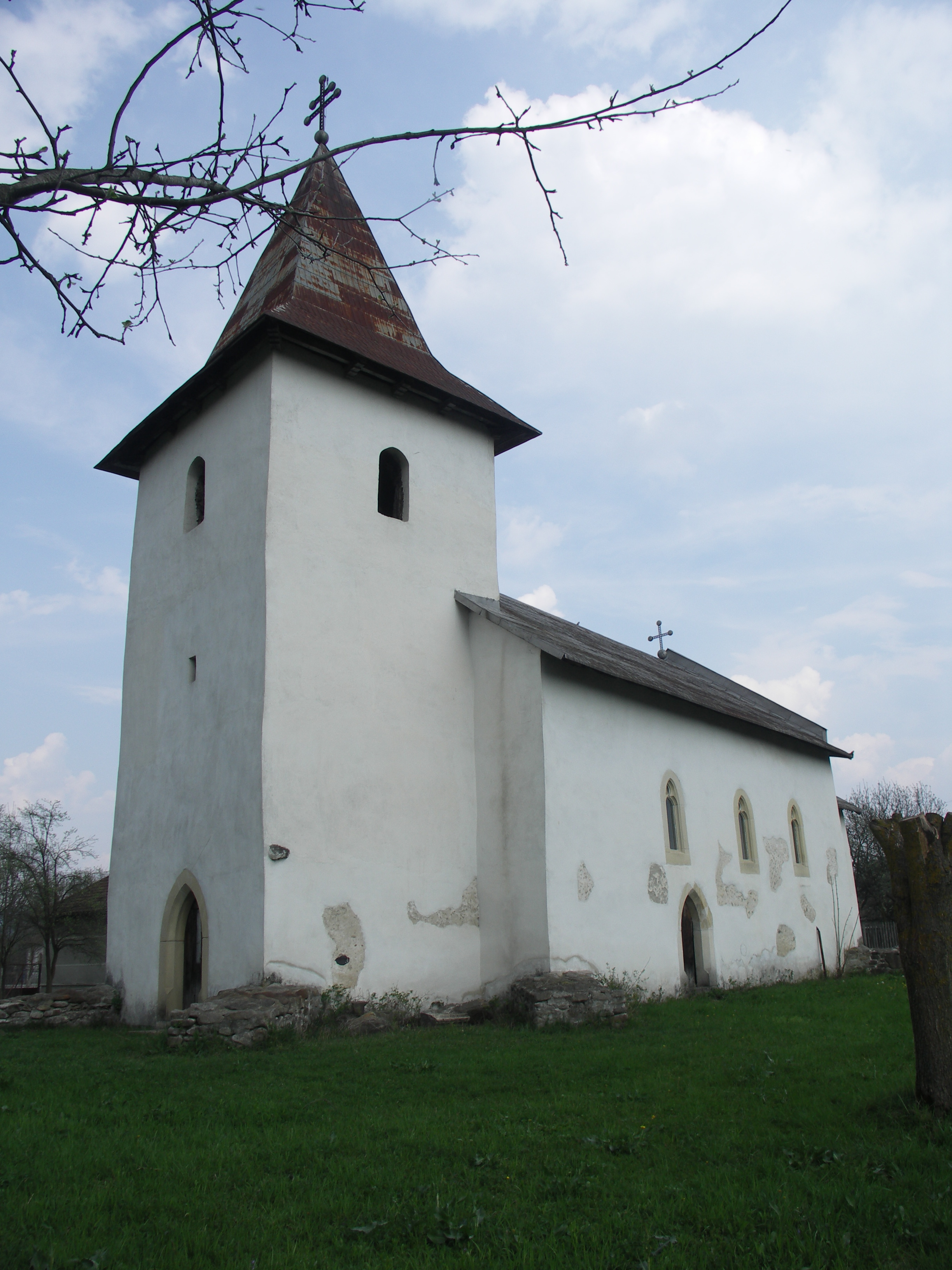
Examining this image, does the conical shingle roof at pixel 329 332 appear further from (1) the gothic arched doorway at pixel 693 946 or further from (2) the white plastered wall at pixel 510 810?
(1) the gothic arched doorway at pixel 693 946

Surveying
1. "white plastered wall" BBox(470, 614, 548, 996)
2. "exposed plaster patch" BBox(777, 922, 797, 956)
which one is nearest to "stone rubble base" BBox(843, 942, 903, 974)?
"exposed plaster patch" BBox(777, 922, 797, 956)

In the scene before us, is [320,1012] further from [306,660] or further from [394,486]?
[394,486]

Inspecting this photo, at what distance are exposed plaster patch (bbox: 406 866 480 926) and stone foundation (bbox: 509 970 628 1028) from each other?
188 cm

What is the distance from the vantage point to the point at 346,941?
12492mm

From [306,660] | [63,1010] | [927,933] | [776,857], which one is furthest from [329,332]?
[776,857]

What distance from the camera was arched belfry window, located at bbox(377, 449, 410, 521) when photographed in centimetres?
1559

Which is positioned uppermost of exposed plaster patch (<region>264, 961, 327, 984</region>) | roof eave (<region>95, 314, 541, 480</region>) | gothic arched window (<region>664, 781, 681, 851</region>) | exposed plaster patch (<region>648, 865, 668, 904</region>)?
roof eave (<region>95, 314, 541, 480</region>)

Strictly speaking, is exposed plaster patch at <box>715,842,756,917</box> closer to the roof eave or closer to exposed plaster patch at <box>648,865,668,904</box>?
exposed plaster patch at <box>648,865,668,904</box>

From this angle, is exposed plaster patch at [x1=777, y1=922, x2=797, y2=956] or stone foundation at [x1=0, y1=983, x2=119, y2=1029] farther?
exposed plaster patch at [x1=777, y1=922, x2=797, y2=956]

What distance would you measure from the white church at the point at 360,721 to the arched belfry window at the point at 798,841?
154 inches

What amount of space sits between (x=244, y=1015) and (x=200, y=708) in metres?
5.16

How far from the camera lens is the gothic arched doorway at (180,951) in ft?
44.9

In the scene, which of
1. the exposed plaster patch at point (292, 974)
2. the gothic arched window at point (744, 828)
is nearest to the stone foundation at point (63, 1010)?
the exposed plaster patch at point (292, 974)

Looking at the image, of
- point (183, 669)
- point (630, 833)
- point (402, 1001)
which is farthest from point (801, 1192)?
point (183, 669)
